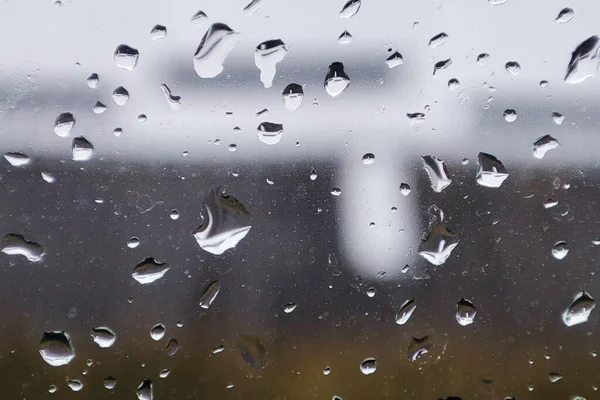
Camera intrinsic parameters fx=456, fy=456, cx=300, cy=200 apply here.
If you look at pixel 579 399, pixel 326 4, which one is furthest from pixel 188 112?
pixel 579 399

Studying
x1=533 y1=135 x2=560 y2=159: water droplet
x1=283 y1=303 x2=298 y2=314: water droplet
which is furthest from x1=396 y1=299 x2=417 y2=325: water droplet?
x1=533 y1=135 x2=560 y2=159: water droplet

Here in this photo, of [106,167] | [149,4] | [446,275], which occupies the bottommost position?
[446,275]

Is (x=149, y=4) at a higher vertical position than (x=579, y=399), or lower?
higher

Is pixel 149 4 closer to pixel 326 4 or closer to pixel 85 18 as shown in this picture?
pixel 85 18

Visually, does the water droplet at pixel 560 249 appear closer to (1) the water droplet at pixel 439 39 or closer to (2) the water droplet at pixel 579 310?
(2) the water droplet at pixel 579 310

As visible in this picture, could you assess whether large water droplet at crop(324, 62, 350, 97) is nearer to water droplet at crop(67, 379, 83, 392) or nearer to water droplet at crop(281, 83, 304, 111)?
water droplet at crop(281, 83, 304, 111)

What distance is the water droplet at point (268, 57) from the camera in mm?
484

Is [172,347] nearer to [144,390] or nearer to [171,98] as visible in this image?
[144,390]

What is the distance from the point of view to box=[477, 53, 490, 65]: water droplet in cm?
49

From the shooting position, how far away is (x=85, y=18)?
467 millimetres

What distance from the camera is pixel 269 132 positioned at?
0.48 m

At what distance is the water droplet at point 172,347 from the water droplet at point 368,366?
0.19 metres

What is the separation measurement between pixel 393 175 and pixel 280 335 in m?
0.21

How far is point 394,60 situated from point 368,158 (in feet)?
0.36
